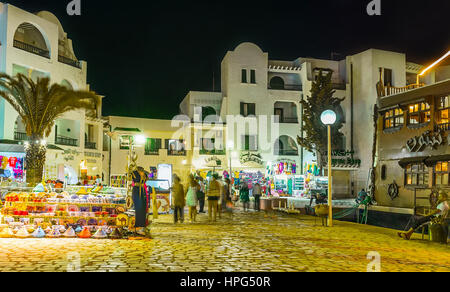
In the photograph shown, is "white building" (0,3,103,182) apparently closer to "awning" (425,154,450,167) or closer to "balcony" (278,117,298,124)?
"balcony" (278,117,298,124)

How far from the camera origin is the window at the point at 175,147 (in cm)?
3862

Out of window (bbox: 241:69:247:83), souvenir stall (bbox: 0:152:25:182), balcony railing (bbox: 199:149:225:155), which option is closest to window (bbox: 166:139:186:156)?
balcony railing (bbox: 199:149:225:155)

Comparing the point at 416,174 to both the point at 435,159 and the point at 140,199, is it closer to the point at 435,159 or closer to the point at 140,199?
the point at 435,159

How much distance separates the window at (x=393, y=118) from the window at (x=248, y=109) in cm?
1555

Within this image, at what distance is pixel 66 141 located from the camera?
33.2 metres

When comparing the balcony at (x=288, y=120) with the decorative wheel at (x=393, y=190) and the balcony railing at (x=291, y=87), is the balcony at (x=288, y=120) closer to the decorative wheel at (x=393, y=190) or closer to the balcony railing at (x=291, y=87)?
the balcony railing at (x=291, y=87)

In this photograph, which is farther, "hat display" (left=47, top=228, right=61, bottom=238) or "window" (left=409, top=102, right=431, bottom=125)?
"window" (left=409, top=102, right=431, bottom=125)

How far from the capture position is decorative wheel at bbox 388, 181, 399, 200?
2103 centimetres

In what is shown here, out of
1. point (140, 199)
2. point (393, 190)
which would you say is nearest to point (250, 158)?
point (393, 190)

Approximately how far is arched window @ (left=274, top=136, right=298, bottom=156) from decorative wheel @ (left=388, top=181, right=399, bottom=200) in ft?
53.6
